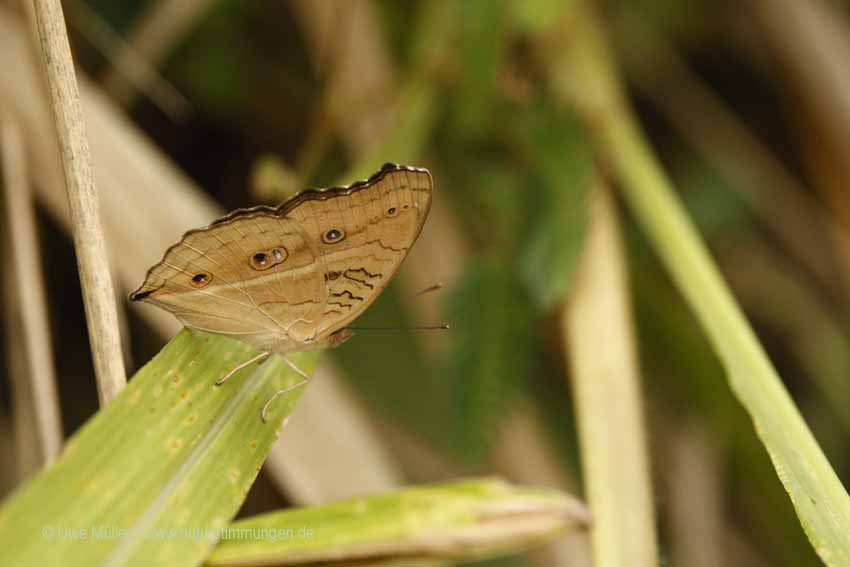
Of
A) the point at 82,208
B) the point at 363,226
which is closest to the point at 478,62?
the point at 363,226

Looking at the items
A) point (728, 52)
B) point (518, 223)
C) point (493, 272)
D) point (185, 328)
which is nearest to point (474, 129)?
point (518, 223)

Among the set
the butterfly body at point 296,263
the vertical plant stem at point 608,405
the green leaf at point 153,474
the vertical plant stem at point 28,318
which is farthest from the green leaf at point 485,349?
the vertical plant stem at point 28,318

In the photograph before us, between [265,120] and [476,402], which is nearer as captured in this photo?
[476,402]

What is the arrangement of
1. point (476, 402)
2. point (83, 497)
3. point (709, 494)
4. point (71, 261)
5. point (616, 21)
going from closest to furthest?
1. point (83, 497)
2. point (476, 402)
3. point (71, 261)
4. point (709, 494)
5. point (616, 21)

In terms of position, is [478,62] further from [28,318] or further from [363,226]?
[28,318]

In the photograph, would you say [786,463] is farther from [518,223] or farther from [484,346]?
[518,223]

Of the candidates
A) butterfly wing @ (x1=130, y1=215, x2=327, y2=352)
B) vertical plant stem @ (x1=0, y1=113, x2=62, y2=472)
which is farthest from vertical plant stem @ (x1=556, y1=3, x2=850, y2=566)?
vertical plant stem @ (x1=0, y1=113, x2=62, y2=472)
